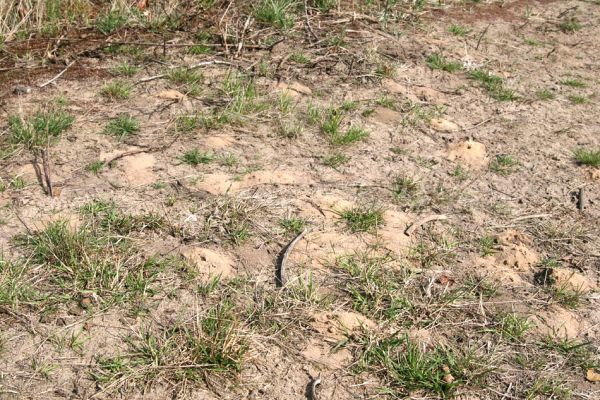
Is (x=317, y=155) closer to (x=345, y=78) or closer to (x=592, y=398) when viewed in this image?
(x=345, y=78)

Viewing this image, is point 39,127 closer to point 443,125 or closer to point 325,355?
point 325,355

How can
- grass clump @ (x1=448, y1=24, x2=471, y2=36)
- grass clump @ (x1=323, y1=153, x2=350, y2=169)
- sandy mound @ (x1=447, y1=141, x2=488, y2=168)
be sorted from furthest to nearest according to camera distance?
grass clump @ (x1=448, y1=24, x2=471, y2=36)
sandy mound @ (x1=447, y1=141, x2=488, y2=168)
grass clump @ (x1=323, y1=153, x2=350, y2=169)

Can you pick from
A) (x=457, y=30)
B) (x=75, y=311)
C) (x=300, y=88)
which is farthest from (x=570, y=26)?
(x=75, y=311)

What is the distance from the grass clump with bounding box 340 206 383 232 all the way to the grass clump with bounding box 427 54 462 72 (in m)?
1.72

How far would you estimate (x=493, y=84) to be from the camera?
4.05 m

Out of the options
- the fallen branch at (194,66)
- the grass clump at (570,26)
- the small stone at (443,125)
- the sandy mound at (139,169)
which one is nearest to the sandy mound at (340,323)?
→ the sandy mound at (139,169)

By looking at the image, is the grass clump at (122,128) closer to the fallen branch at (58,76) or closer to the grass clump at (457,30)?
the fallen branch at (58,76)

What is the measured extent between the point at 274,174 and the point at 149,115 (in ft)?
2.65

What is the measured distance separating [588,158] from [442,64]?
1.21 meters

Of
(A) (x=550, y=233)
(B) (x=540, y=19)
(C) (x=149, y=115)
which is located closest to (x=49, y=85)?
(C) (x=149, y=115)

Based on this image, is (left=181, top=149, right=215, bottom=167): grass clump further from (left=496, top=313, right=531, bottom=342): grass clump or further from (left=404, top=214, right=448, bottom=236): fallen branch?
(left=496, top=313, right=531, bottom=342): grass clump

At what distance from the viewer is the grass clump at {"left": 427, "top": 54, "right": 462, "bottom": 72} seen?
4.18m

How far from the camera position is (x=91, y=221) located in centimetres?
258

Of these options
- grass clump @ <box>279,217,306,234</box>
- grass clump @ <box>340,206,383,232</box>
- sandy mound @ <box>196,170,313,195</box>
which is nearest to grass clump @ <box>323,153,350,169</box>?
sandy mound @ <box>196,170,313,195</box>
